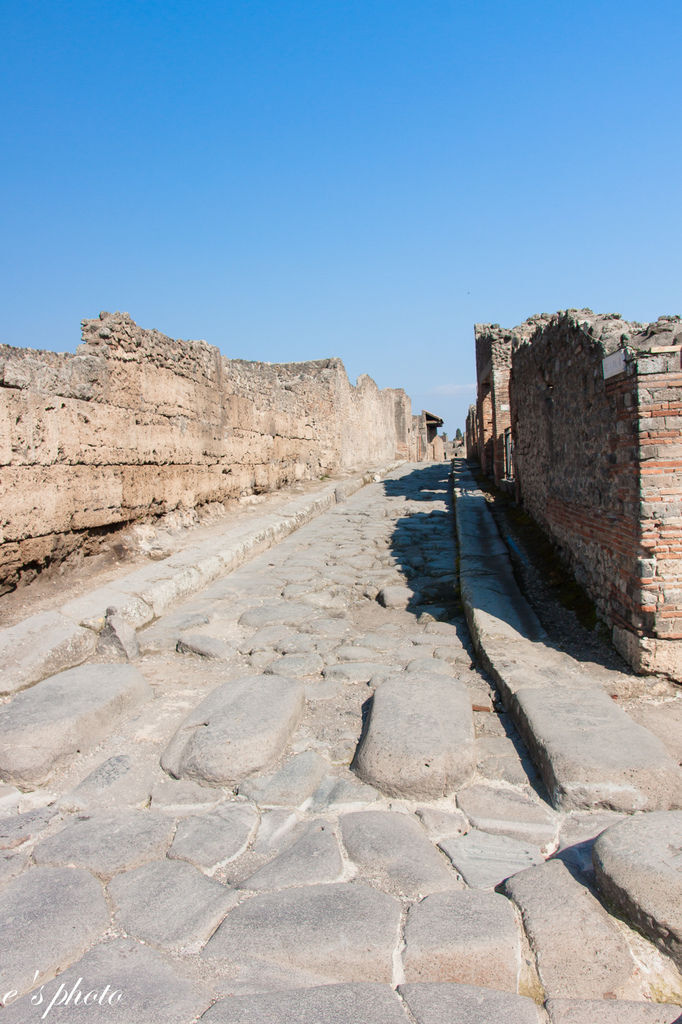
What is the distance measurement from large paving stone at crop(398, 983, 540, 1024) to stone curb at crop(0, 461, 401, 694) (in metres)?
2.83

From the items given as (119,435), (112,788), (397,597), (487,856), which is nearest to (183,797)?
(112,788)

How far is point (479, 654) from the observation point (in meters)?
4.20

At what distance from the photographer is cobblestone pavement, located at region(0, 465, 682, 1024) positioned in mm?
1657

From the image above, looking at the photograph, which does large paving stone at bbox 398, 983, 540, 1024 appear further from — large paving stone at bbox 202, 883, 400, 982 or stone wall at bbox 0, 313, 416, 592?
stone wall at bbox 0, 313, 416, 592

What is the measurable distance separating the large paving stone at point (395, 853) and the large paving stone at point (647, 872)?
0.48m

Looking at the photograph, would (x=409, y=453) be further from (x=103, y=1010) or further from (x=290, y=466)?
(x=103, y=1010)

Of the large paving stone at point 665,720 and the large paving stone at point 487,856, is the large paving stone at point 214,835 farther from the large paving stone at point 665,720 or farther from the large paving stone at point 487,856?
the large paving stone at point 665,720

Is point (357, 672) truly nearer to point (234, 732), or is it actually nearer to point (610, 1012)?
point (234, 732)

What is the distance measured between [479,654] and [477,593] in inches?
40.6

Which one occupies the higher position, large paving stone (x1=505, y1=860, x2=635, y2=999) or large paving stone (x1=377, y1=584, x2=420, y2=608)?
large paving stone (x1=377, y1=584, x2=420, y2=608)

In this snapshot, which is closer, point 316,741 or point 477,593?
point 316,741

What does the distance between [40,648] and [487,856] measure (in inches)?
114

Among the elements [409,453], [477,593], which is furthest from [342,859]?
[409,453]

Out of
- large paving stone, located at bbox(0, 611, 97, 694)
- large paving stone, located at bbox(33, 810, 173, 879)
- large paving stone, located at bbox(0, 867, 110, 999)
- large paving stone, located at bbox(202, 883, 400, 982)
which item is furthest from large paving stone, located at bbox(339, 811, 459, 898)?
large paving stone, located at bbox(0, 611, 97, 694)
